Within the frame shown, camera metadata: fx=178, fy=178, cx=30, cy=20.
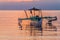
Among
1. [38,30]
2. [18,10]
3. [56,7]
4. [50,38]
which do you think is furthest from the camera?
[18,10]

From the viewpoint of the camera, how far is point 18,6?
8219 mm

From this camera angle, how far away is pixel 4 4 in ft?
26.6

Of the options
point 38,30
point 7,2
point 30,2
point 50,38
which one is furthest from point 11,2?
point 50,38

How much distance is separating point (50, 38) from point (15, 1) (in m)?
4.82

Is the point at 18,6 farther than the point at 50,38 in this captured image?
Yes

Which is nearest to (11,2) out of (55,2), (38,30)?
(55,2)

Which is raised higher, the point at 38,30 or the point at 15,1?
the point at 15,1

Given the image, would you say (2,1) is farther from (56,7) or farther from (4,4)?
(56,7)

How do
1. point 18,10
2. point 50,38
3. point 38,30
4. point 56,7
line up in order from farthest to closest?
1. point 18,10
2. point 56,7
3. point 38,30
4. point 50,38

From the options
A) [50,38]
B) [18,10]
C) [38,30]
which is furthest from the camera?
[18,10]

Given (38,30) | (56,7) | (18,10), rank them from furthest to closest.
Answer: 1. (18,10)
2. (56,7)
3. (38,30)

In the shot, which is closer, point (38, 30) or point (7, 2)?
point (38, 30)

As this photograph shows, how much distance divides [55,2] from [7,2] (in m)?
2.20

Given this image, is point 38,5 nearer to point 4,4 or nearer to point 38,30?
point 4,4
